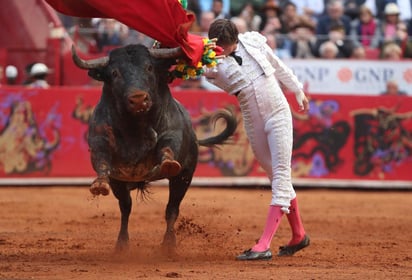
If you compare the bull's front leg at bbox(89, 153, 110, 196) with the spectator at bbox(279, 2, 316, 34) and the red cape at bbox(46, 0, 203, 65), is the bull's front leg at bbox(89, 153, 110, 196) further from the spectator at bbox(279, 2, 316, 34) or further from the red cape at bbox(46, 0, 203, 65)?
the spectator at bbox(279, 2, 316, 34)

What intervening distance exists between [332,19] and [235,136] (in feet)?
11.8

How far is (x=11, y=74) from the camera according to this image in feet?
49.4

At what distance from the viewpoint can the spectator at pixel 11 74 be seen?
15070 millimetres

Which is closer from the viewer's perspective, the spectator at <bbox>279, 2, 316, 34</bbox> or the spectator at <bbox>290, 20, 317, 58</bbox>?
the spectator at <bbox>290, 20, 317, 58</bbox>

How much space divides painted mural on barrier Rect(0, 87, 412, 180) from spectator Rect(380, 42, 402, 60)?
117 centimetres

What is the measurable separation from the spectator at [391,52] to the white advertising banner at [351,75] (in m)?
0.24

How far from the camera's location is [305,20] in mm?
16266

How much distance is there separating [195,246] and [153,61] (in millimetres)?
1964

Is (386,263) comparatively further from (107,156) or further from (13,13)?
(13,13)

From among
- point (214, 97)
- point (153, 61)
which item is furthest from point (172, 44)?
point (214, 97)

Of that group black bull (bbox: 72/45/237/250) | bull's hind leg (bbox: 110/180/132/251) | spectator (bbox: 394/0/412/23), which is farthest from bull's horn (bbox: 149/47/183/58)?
spectator (bbox: 394/0/412/23)

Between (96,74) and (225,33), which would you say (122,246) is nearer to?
(96,74)

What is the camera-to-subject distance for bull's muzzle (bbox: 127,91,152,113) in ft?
24.9

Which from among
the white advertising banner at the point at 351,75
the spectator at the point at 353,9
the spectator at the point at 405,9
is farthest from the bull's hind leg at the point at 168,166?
the spectator at the point at 405,9
